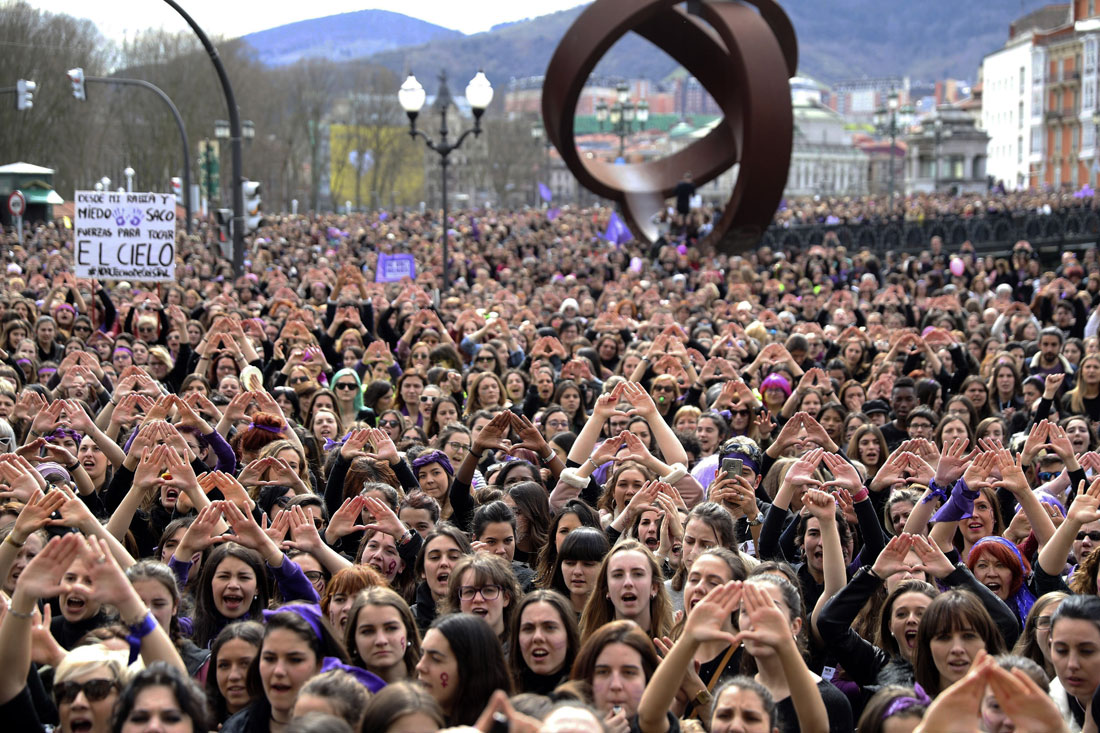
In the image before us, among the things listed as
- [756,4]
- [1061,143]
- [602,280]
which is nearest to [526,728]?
[602,280]

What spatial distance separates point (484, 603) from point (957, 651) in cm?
180

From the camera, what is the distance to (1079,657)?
5.04m

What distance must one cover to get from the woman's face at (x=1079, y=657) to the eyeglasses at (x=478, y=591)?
2115mm

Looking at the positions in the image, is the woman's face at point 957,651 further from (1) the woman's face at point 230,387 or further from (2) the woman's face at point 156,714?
(1) the woman's face at point 230,387

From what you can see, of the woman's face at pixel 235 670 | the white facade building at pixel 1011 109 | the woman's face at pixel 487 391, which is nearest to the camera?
the woman's face at pixel 235 670

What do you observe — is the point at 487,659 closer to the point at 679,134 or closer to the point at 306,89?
the point at 306,89

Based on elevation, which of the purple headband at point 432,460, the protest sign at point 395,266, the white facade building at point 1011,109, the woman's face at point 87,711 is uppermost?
the white facade building at point 1011,109

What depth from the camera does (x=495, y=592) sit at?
19.0 ft

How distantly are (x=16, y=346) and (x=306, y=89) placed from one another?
102938mm

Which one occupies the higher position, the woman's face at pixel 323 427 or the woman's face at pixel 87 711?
the woman's face at pixel 323 427

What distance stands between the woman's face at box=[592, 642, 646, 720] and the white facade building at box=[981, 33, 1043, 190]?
10733cm

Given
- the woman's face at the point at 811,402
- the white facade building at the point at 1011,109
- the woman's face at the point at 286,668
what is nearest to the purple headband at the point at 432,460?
the woman's face at the point at 811,402

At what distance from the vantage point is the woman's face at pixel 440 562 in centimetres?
627

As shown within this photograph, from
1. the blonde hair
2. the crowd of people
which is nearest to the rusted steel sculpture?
the crowd of people
